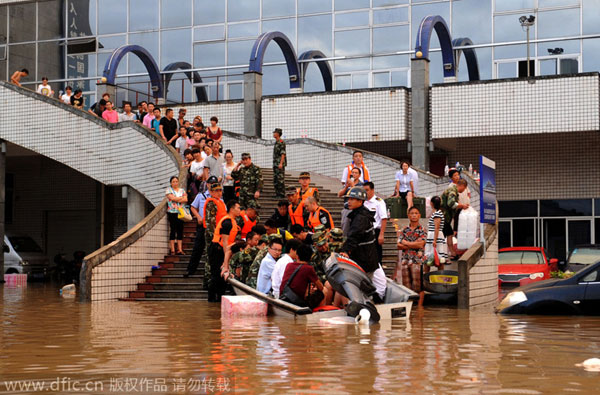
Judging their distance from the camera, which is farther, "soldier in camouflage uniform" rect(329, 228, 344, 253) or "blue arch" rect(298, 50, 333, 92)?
"blue arch" rect(298, 50, 333, 92)

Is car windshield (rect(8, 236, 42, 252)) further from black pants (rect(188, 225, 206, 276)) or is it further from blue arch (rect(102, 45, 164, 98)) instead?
black pants (rect(188, 225, 206, 276))

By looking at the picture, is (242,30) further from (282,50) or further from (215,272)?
(215,272)

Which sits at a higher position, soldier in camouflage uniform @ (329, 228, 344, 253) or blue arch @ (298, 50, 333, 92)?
blue arch @ (298, 50, 333, 92)

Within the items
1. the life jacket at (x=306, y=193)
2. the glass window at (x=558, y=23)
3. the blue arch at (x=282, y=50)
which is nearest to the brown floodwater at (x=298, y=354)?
the life jacket at (x=306, y=193)

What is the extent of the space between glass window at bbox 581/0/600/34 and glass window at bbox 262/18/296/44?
35.7 feet

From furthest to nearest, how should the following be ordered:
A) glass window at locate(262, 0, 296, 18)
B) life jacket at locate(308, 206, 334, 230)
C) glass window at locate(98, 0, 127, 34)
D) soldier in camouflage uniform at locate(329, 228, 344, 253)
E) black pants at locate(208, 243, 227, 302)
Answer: glass window at locate(98, 0, 127, 34) → glass window at locate(262, 0, 296, 18) → black pants at locate(208, 243, 227, 302) → life jacket at locate(308, 206, 334, 230) → soldier in camouflage uniform at locate(329, 228, 344, 253)

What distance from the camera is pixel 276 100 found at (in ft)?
104

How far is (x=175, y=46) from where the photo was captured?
1511 inches

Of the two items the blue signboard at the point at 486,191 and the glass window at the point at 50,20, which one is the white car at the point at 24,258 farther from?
the blue signboard at the point at 486,191

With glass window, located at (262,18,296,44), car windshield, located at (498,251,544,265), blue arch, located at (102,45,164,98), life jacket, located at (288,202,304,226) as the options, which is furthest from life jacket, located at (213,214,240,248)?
glass window, located at (262,18,296,44)

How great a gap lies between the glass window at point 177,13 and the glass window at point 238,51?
84.4 inches

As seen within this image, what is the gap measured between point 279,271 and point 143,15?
2782 centimetres

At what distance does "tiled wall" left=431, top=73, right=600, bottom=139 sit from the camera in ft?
89.9

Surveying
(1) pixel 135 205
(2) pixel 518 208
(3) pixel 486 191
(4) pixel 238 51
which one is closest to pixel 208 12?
(4) pixel 238 51
